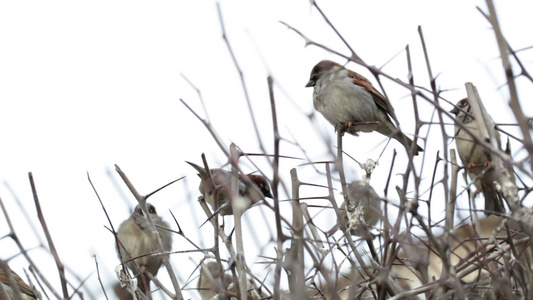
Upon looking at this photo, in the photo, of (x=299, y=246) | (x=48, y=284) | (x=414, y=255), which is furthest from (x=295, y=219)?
(x=48, y=284)

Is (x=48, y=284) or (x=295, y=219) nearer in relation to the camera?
(x=295, y=219)

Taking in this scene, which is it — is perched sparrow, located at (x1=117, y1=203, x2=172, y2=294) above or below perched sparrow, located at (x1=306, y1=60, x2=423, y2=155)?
below

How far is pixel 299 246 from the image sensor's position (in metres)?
1.88

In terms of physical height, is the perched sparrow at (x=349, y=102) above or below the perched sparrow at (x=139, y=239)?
above

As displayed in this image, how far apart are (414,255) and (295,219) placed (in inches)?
13.6

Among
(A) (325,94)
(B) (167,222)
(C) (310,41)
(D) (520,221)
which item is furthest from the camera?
(B) (167,222)

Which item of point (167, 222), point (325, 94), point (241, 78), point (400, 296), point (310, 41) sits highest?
point (325, 94)

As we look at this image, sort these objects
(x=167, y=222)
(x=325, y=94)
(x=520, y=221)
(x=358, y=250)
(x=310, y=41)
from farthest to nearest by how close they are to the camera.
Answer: (x=167, y=222) < (x=325, y=94) < (x=358, y=250) < (x=310, y=41) < (x=520, y=221)

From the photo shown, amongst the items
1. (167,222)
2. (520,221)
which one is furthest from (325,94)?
(520,221)

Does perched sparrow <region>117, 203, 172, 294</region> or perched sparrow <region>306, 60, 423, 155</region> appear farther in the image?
perched sparrow <region>117, 203, 172, 294</region>

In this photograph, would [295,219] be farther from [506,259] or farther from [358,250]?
[506,259]

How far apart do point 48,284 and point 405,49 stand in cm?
125

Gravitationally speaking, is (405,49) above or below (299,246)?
above

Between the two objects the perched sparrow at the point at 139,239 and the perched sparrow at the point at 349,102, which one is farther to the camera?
the perched sparrow at the point at 139,239
